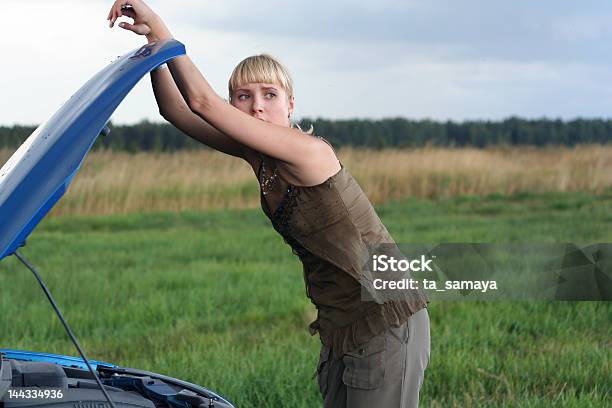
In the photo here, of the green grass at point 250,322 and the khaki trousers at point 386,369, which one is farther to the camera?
the green grass at point 250,322

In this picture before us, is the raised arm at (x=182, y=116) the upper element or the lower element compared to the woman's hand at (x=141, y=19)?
lower

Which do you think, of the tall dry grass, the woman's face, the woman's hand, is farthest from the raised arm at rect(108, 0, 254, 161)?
the tall dry grass

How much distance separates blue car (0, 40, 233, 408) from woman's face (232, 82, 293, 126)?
440 mm

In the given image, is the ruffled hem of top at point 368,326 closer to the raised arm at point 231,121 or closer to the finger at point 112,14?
the raised arm at point 231,121

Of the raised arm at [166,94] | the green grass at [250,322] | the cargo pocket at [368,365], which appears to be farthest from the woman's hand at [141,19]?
the green grass at [250,322]

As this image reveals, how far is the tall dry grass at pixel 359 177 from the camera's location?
15438 mm

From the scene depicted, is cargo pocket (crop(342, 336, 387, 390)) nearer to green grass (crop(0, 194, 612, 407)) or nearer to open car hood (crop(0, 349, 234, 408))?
open car hood (crop(0, 349, 234, 408))

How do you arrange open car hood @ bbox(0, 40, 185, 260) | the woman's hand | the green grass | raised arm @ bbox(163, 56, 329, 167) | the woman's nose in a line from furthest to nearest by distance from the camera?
the green grass → the woman's nose → the woman's hand → raised arm @ bbox(163, 56, 329, 167) → open car hood @ bbox(0, 40, 185, 260)

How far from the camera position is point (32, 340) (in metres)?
6.47

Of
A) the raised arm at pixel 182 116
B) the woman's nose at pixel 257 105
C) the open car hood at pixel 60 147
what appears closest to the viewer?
the open car hood at pixel 60 147

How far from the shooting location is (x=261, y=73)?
9.53 feet

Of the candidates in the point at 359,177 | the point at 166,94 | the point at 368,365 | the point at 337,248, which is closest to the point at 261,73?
the point at 166,94

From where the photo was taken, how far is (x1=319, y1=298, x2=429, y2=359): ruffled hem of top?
9.53 feet

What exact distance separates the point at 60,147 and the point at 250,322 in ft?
16.3
